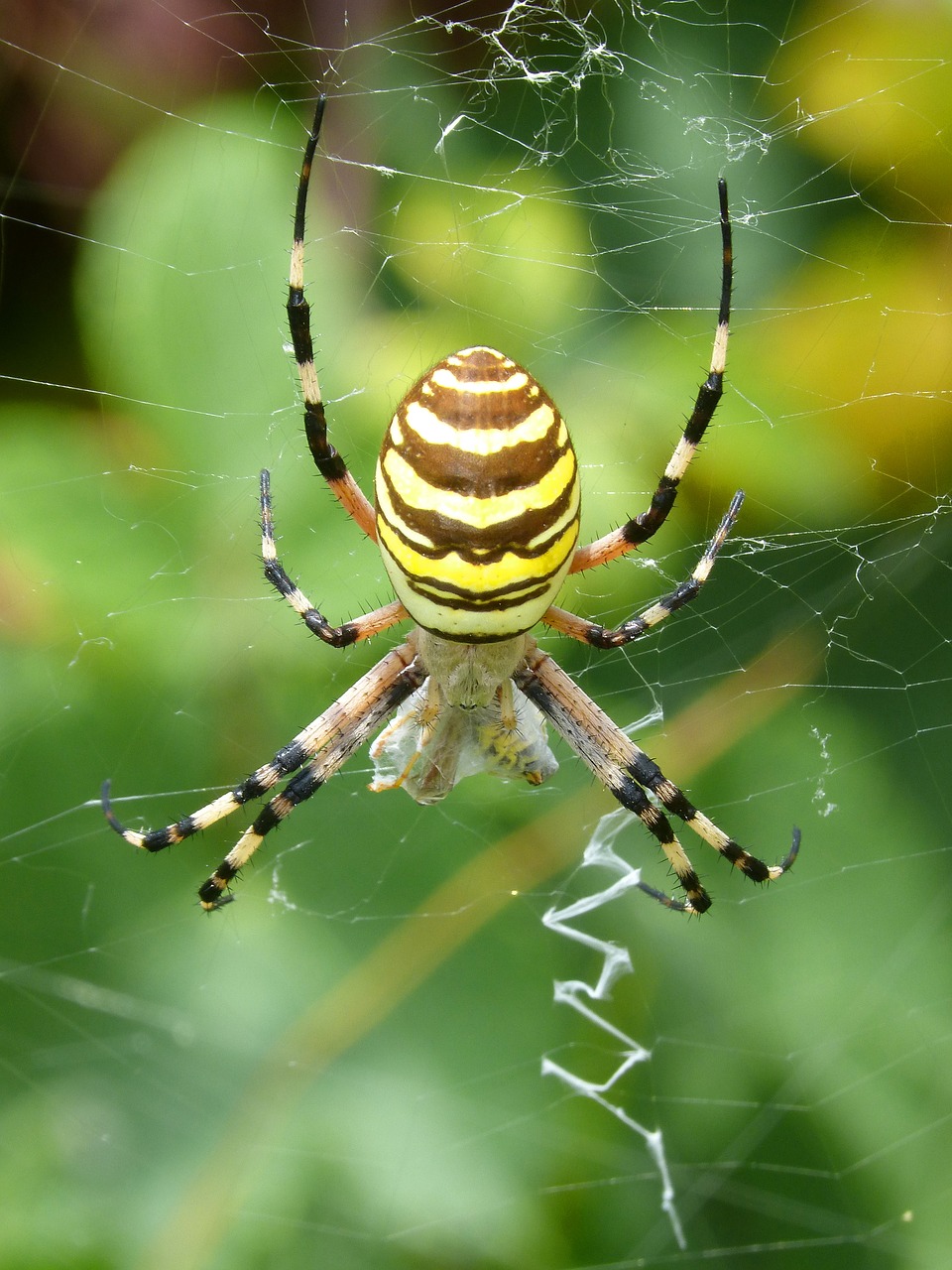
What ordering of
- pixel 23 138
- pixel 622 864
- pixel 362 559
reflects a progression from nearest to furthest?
pixel 362 559
pixel 23 138
pixel 622 864

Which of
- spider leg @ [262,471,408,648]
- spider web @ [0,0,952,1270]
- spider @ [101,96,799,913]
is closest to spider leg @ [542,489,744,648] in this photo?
spider @ [101,96,799,913]

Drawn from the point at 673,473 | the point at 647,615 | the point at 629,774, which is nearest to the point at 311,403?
the point at 673,473

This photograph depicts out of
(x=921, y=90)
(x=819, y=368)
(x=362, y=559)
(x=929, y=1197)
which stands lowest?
(x=929, y=1197)

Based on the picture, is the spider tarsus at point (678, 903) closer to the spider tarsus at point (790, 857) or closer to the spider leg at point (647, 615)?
the spider tarsus at point (790, 857)

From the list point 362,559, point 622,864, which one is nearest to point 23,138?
point 362,559

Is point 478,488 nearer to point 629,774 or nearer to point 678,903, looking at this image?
point 629,774

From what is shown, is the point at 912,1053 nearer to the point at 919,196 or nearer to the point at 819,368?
the point at 819,368

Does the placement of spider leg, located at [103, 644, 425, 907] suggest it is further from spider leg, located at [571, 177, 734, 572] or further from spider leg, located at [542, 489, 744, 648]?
spider leg, located at [571, 177, 734, 572]
